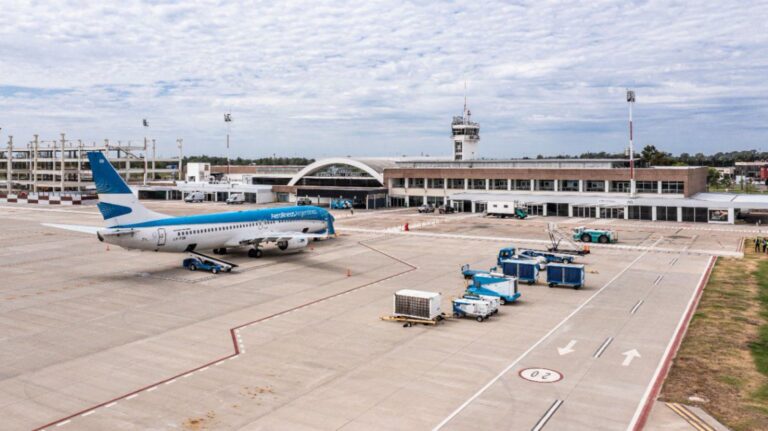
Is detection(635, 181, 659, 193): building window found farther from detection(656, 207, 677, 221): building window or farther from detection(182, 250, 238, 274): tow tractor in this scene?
detection(182, 250, 238, 274): tow tractor

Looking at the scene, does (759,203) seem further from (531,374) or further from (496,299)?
(531,374)

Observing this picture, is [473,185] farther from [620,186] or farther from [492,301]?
[492,301]

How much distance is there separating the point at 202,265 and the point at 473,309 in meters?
27.1

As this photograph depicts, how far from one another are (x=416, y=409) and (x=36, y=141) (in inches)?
7487

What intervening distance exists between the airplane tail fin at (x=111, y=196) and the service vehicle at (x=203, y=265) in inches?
248

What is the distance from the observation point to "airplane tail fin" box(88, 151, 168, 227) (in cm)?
4778

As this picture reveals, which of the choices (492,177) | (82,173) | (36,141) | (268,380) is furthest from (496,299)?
(36,141)

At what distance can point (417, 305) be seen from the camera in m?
35.4

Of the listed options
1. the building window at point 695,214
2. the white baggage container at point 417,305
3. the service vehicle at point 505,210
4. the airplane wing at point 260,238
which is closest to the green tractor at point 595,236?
the service vehicle at point 505,210

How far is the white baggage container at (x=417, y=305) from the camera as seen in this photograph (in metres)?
35.0

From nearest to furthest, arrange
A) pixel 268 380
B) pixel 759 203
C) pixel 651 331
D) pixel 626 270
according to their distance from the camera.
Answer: pixel 268 380 → pixel 651 331 → pixel 626 270 → pixel 759 203

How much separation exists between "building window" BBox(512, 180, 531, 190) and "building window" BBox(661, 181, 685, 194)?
23335 mm

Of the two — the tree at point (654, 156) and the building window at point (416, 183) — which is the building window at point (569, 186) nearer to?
the building window at point (416, 183)

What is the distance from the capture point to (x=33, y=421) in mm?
22078
